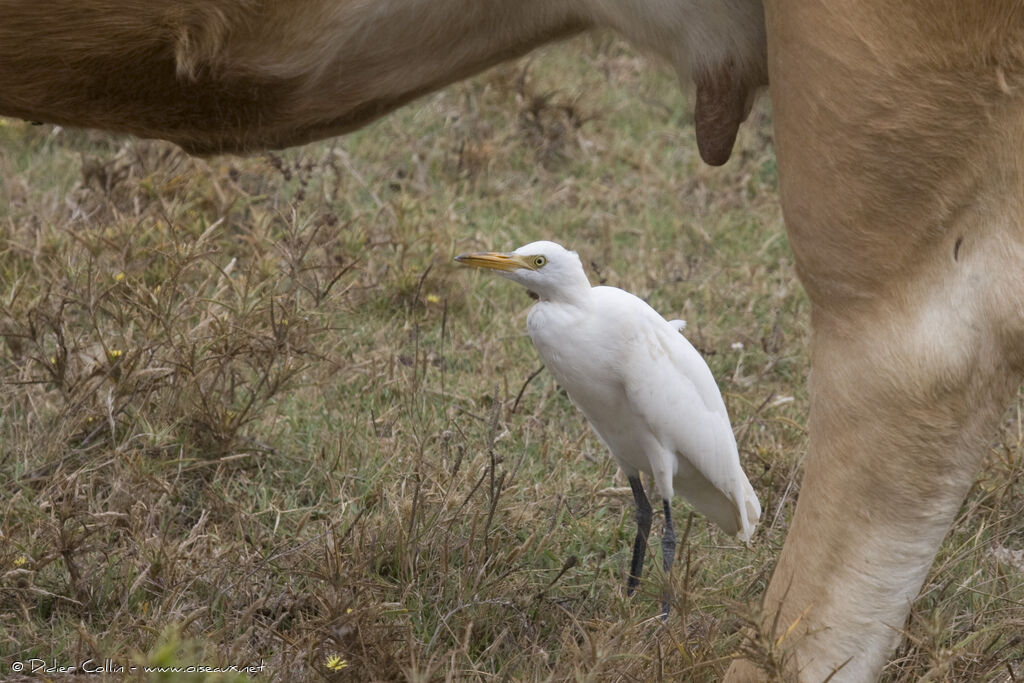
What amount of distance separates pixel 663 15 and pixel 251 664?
1.50 m

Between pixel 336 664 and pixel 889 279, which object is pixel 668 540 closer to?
pixel 336 664

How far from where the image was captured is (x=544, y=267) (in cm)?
291

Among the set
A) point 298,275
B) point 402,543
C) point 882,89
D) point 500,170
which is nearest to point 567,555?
point 402,543

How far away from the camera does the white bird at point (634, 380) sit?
291 cm

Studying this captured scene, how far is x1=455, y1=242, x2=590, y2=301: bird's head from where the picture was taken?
9.52 ft

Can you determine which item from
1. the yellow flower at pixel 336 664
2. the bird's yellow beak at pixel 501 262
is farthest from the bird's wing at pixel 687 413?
the yellow flower at pixel 336 664

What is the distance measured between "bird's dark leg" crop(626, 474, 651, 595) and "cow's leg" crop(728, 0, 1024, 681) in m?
0.74

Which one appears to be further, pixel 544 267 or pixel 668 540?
pixel 668 540

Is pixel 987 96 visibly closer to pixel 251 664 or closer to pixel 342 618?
pixel 342 618

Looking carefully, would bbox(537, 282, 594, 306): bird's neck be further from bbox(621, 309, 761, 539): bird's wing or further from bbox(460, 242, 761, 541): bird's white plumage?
bbox(621, 309, 761, 539): bird's wing

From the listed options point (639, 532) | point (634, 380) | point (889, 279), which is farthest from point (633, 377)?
point (889, 279)

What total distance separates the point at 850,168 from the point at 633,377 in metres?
0.91

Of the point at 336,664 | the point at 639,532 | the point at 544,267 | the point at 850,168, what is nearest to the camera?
the point at 850,168

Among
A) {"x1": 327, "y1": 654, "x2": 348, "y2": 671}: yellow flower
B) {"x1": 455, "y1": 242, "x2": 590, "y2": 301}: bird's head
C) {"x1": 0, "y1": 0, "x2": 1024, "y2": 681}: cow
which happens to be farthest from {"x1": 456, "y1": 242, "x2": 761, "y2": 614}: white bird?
{"x1": 327, "y1": 654, "x2": 348, "y2": 671}: yellow flower
